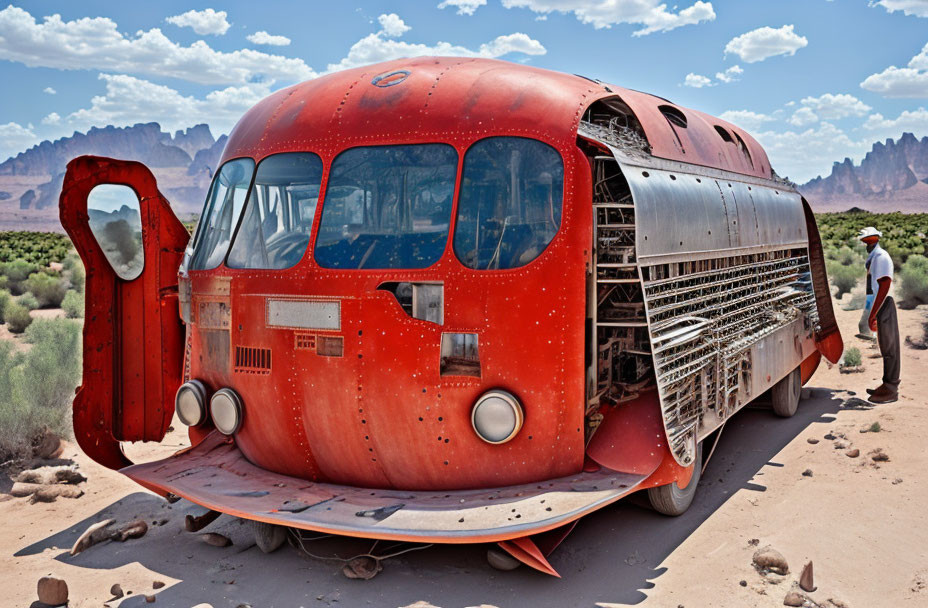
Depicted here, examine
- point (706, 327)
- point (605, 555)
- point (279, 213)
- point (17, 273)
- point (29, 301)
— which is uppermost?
point (279, 213)

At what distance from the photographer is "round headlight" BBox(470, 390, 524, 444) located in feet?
15.3

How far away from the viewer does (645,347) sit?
5.89 meters

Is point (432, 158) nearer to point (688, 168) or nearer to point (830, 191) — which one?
point (688, 168)

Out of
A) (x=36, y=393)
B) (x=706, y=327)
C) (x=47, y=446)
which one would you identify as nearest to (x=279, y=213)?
(x=706, y=327)

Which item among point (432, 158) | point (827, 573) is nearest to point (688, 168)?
point (432, 158)

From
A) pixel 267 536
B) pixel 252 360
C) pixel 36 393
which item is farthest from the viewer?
pixel 36 393

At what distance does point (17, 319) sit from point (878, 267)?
1484cm

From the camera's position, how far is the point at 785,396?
8695 millimetres

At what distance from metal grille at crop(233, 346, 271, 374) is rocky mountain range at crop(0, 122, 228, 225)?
110876mm

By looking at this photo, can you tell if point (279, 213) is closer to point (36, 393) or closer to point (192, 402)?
point (192, 402)

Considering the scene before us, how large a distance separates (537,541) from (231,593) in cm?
182

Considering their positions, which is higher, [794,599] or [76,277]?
[76,277]

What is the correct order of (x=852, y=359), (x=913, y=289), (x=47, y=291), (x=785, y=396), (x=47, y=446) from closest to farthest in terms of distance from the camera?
(x=47, y=446), (x=785, y=396), (x=852, y=359), (x=913, y=289), (x=47, y=291)

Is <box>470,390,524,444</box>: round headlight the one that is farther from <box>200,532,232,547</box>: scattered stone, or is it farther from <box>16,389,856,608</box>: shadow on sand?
<box>200,532,232,547</box>: scattered stone
